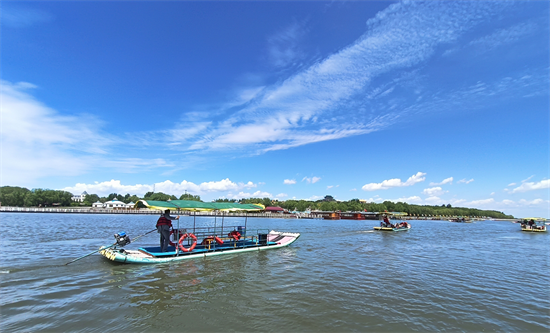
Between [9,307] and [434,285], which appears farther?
[434,285]

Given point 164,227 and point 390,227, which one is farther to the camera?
point 390,227

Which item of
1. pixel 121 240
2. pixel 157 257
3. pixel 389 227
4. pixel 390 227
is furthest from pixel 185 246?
pixel 390 227

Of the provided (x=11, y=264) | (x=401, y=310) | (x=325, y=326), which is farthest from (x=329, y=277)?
(x=11, y=264)

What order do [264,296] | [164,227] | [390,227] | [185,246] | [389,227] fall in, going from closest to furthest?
1. [264,296]
2. [164,227]
3. [185,246]
4. [389,227]
5. [390,227]

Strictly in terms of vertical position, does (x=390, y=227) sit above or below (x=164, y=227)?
below

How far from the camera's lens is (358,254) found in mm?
25547

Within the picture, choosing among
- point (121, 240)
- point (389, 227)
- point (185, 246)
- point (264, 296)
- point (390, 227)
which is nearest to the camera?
point (264, 296)

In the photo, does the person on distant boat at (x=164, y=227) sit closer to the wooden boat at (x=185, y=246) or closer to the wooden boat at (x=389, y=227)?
the wooden boat at (x=185, y=246)

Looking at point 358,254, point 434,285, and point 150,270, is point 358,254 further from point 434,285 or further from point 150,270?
point 150,270

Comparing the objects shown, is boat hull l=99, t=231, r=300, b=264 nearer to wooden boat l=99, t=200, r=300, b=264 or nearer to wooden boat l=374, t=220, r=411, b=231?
wooden boat l=99, t=200, r=300, b=264

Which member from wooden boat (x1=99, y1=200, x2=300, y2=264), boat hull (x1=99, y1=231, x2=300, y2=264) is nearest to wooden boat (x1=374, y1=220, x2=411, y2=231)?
wooden boat (x1=99, y1=200, x2=300, y2=264)

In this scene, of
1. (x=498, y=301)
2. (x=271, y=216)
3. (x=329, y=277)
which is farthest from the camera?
(x=271, y=216)

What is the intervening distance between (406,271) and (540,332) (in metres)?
9.00

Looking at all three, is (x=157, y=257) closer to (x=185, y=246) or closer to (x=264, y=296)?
(x=185, y=246)
